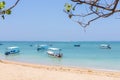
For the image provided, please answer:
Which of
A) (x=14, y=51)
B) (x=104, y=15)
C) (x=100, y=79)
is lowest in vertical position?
(x=14, y=51)

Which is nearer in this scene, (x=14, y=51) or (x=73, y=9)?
(x=73, y=9)

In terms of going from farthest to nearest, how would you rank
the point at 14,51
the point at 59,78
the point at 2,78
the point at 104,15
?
the point at 14,51 < the point at 59,78 < the point at 2,78 < the point at 104,15

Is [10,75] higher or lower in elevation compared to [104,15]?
lower

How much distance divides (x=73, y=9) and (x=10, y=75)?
10.9 meters

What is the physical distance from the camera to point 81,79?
13430 millimetres

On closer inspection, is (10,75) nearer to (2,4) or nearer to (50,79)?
(50,79)

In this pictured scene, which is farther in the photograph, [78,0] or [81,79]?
[81,79]

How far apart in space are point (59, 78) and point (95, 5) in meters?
11.0

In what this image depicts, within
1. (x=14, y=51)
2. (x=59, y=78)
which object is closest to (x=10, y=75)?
(x=59, y=78)

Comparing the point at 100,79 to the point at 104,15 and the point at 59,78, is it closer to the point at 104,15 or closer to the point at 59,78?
the point at 59,78

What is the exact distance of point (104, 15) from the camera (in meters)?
3.03

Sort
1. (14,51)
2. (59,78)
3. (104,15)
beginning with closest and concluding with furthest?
(104,15) < (59,78) < (14,51)

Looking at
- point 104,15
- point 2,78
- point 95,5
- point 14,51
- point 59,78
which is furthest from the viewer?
point 14,51

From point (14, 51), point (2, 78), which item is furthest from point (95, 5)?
point (14, 51)
